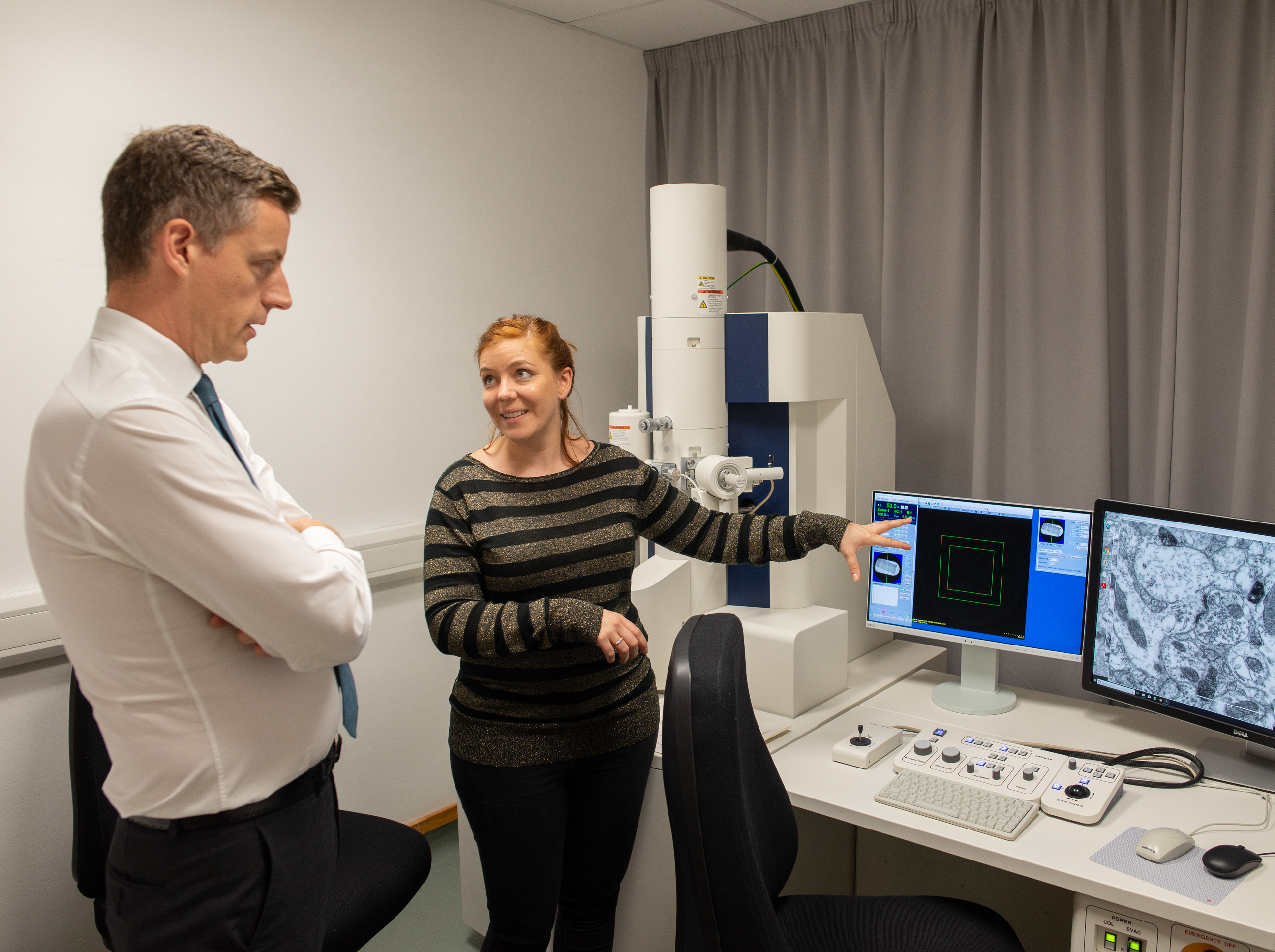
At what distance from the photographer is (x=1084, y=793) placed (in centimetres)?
145

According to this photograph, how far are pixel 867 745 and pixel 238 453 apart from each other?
1.16 meters

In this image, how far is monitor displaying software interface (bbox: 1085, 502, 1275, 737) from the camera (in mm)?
1452

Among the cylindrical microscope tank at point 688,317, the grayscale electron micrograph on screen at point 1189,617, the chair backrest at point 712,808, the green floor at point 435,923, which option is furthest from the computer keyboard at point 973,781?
the green floor at point 435,923

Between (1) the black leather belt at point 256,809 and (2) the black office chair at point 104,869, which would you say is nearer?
(1) the black leather belt at point 256,809

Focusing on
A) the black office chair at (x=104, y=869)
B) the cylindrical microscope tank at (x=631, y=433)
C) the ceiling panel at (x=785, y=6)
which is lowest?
the black office chair at (x=104, y=869)

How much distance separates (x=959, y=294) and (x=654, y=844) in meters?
1.72

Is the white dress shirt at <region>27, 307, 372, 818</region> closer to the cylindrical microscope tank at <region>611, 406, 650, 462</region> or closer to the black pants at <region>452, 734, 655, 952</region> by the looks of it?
the black pants at <region>452, 734, 655, 952</region>

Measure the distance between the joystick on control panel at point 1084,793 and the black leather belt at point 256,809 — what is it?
42.7 inches

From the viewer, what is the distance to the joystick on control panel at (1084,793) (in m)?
1.41

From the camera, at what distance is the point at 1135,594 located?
63.0 inches

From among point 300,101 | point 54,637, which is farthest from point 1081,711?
point 300,101

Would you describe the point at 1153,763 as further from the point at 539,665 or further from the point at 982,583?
the point at 539,665

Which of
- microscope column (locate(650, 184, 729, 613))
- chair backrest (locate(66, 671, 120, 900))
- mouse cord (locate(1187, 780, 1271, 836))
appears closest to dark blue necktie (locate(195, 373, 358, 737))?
chair backrest (locate(66, 671, 120, 900))

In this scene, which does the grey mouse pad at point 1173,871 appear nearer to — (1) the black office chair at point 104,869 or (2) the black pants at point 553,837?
(2) the black pants at point 553,837
